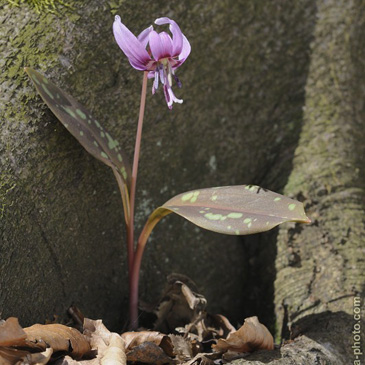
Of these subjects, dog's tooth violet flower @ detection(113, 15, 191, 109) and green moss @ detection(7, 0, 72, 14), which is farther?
green moss @ detection(7, 0, 72, 14)

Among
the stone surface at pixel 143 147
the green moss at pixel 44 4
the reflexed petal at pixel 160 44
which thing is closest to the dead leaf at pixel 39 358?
the stone surface at pixel 143 147

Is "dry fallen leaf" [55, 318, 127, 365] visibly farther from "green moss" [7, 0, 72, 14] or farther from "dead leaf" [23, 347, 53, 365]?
"green moss" [7, 0, 72, 14]

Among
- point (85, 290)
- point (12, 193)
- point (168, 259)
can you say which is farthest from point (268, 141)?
point (12, 193)

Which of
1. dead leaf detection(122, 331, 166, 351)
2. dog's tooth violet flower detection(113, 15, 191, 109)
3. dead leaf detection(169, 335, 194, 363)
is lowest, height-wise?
dead leaf detection(169, 335, 194, 363)

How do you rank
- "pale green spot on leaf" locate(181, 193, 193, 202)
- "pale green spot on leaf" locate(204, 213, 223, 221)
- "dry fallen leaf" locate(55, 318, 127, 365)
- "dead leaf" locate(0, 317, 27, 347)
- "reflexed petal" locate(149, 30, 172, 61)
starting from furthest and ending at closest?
1. "pale green spot on leaf" locate(181, 193, 193, 202)
2. "pale green spot on leaf" locate(204, 213, 223, 221)
3. "reflexed petal" locate(149, 30, 172, 61)
4. "dry fallen leaf" locate(55, 318, 127, 365)
5. "dead leaf" locate(0, 317, 27, 347)

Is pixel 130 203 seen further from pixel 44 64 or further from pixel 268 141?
pixel 268 141

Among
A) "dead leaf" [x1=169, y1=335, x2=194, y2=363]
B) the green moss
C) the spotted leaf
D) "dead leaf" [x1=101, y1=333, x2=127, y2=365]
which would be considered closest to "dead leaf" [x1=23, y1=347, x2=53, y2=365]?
"dead leaf" [x1=101, y1=333, x2=127, y2=365]

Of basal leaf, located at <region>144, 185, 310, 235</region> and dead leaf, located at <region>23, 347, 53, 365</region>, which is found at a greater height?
basal leaf, located at <region>144, 185, 310, 235</region>

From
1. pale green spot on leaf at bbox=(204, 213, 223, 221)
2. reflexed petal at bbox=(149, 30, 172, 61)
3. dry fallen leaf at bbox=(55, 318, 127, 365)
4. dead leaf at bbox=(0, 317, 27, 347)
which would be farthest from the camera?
pale green spot on leaf at bbox=(204, 213, 223, 221)
